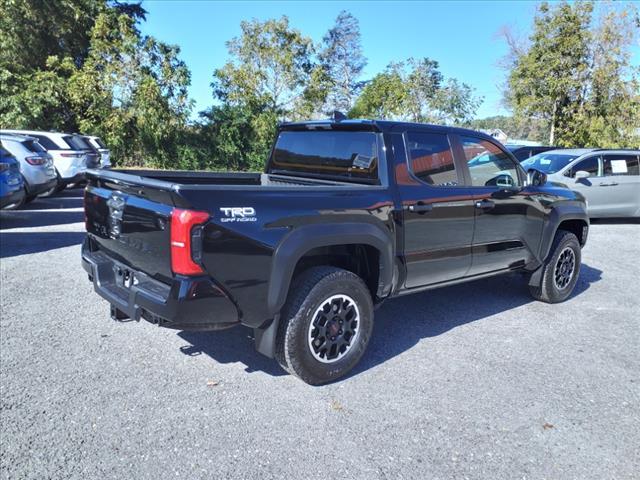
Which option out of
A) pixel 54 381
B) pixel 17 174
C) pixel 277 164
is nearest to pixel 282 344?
pixel 54 381

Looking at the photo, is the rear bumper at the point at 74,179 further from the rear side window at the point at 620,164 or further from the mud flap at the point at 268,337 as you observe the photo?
the rear side window at the point at 620,164

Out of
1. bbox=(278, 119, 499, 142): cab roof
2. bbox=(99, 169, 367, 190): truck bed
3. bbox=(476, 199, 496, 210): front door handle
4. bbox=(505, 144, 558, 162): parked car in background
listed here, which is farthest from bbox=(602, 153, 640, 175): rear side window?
bbox=(99, 169, 367, 190): truck bed

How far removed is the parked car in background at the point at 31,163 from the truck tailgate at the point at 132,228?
735 centimetres

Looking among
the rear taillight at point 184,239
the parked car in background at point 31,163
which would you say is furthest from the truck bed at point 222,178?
the parked car in background at point 31,163

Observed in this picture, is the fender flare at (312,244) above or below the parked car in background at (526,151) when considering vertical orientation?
below

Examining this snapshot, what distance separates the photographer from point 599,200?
11.5m

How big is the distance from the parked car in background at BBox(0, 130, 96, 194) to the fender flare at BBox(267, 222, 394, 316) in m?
10.6

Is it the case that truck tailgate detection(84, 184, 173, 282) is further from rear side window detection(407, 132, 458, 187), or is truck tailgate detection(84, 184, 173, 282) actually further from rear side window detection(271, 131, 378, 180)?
rear side window detection(407, 132, 458, 187)

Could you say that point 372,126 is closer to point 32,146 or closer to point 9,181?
point 9,181

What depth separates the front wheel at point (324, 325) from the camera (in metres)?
3.36

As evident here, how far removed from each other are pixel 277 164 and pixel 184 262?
2264 mm

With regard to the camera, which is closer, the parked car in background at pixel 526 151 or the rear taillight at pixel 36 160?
the rear taillight at pixel 36 160

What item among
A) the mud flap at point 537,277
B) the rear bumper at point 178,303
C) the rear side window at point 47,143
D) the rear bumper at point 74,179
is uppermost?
the rear side window at point 47,143

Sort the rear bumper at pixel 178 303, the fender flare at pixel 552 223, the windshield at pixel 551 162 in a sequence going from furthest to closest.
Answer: the windshield at pixel 551 162 < the fender flare at pixel 552 223 < the rear bumper at pixel 178 303
